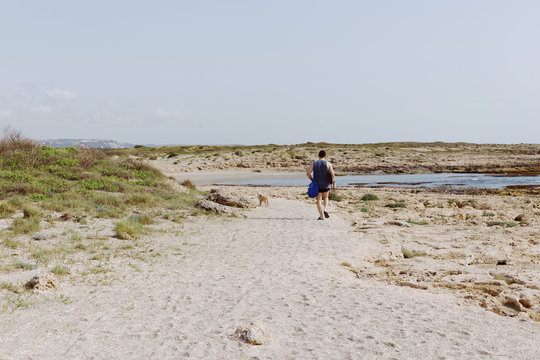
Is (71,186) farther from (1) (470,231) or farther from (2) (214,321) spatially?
(1) (470,231)

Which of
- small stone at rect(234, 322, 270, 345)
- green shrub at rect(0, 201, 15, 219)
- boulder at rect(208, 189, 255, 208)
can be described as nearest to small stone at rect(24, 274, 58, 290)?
small stone at rect(234, 322, 270, 345)

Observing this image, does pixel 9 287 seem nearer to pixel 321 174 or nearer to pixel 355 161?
pixel 321 174

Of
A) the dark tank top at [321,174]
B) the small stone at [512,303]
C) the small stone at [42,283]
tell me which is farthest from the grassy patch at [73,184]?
the small stone at [512,303]

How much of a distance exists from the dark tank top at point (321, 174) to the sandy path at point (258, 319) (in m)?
4.98

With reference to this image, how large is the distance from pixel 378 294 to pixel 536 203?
1508 cm

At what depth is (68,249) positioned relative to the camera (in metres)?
8.75

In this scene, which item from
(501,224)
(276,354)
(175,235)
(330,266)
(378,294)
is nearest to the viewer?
(276,354)

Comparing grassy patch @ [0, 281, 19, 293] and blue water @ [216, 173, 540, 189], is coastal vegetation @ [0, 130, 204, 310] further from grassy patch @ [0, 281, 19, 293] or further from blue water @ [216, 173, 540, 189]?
blue water @ [216, 173, 540, 189]

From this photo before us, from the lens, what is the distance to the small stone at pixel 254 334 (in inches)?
181

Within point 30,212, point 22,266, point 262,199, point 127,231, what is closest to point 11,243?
point 22,266

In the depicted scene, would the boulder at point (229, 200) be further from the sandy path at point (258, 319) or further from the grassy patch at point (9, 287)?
the grassy patch at point (9, 287)

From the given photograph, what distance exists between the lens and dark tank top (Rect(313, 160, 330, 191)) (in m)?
13.0

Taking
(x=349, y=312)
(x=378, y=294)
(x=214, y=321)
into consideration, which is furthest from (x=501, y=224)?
(x=214, y=321)

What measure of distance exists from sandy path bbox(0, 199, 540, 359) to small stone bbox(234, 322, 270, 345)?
121 mm
